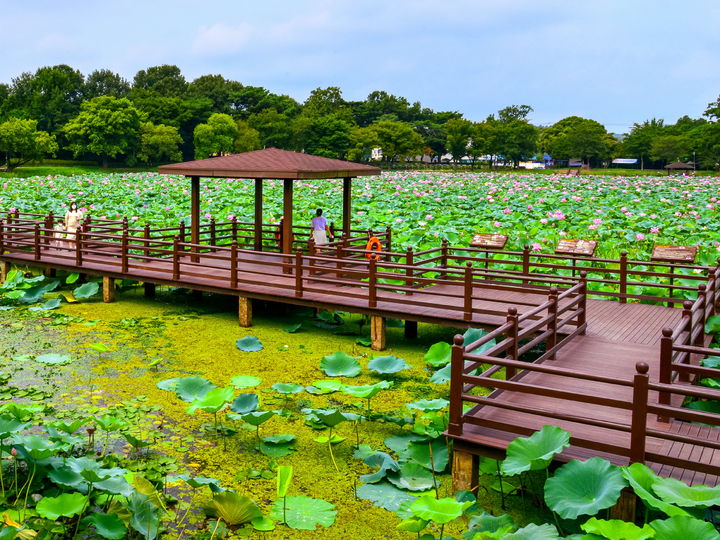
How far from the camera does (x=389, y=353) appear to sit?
358 inches

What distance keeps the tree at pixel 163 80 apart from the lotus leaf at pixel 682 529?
72.5 meters

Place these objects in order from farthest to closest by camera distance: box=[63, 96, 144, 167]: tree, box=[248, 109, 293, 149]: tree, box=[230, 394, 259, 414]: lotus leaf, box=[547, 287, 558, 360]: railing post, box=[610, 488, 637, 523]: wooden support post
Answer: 1. box=[248, 109, 293, 149]: tree
2. box=[63, 96, 144, 167]: tree
3. box=[547, 287, 558, 360]: railing post
4. box=[230, 394, 259, 414]: lotus leaf
5. box=[610, 488, 637, 523]: wooden support post

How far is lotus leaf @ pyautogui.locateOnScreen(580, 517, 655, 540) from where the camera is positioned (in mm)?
3686

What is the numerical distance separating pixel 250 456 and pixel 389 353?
11.2 feet

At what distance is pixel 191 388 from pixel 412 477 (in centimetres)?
228

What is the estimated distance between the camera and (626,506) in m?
4.47

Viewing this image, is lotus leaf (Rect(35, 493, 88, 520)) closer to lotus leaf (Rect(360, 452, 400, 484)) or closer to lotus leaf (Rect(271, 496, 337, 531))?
lotus leaf (Rect(271, 496, 337, 531))

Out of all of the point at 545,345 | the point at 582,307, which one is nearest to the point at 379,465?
the point at 582,307

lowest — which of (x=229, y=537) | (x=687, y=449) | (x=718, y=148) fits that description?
(x=229, y=537)

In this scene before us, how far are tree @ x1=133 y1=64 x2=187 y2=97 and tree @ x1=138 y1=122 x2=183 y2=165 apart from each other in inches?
597

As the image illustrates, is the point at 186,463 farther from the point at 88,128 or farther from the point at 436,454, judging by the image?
the point at 88,128

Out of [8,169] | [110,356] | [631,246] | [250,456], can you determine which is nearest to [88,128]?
[8,169]

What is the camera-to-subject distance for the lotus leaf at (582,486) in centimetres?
408

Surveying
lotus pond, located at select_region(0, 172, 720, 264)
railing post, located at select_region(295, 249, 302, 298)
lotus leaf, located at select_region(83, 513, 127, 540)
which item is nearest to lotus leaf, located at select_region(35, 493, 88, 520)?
lotus leaf, located at select_region(83, 513, 127, 540)
